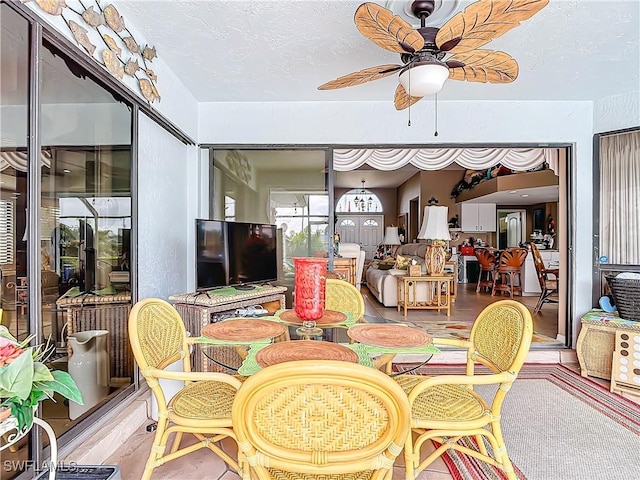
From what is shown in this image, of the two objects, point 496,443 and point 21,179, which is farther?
point 496,443

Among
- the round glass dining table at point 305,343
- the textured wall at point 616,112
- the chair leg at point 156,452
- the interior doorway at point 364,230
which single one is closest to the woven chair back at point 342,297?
the round glass dining table at point 305,343

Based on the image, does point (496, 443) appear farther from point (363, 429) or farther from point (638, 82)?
point (638, 82)

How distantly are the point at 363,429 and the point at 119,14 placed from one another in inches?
98.2

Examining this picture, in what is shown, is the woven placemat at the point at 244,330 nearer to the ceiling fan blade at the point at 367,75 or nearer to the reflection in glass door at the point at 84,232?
the reflection in glass door at the point at 84,232

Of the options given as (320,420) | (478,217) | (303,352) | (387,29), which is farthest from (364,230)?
(320,420)

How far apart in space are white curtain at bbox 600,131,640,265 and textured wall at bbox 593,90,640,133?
0.33 feet

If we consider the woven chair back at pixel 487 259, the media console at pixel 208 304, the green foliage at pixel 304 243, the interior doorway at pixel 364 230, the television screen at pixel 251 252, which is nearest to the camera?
the media console at pixel 208 304

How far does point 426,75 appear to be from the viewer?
6.33 ft

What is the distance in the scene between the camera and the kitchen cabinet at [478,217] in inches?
392

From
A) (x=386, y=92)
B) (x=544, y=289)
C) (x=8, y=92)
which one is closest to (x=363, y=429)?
(x=8, y=92)

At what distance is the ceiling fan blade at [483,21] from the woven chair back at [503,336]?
125cm

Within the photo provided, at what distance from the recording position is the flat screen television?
306cm

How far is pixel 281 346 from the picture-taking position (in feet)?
5.43

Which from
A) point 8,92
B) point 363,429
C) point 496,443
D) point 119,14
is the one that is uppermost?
point 119,14
